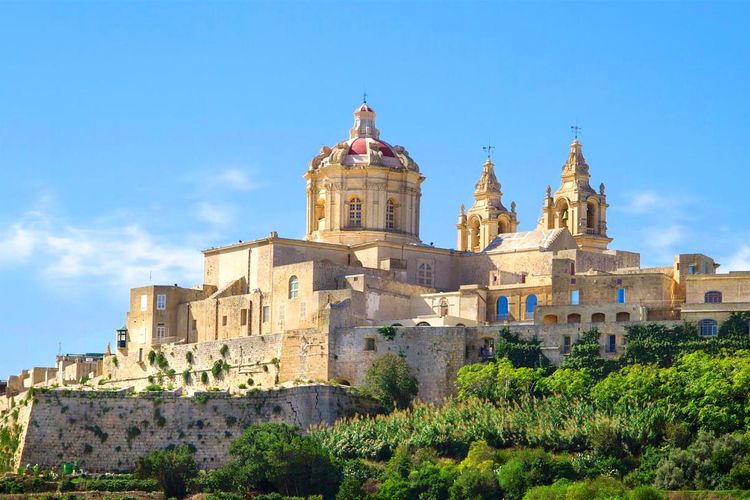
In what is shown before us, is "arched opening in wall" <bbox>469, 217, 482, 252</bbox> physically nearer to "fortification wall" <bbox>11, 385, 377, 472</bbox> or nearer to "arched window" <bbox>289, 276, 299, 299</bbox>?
"arched window" <bbox>289, 276, 299, 299</bbox>

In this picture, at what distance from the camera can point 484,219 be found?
81438mm

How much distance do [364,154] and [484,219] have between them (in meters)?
7.40

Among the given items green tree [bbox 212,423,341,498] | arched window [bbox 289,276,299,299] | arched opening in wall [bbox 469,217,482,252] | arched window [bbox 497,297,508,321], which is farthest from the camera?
arched opening in wall [bbox 469,217,482,252]

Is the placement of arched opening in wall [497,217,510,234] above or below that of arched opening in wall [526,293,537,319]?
above

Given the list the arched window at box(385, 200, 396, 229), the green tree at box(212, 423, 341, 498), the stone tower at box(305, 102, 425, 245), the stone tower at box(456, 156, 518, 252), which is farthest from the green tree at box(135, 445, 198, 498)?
the stone tower at box(456, 156, 518, 252)

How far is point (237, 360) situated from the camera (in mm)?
70188

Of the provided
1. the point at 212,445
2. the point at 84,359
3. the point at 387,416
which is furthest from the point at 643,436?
the point at 84,359

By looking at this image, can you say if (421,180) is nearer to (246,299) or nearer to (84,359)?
(246,299)

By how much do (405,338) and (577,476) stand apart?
33.6 feet

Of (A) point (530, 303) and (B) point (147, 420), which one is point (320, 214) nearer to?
(A) point (530, 303)

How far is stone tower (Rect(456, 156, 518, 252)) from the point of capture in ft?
267

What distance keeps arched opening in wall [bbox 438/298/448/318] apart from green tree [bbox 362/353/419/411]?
4361 millimetres

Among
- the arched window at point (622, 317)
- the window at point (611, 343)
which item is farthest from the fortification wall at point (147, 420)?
the arched window at point (622, 317)

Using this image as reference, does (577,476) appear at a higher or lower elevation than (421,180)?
lower
